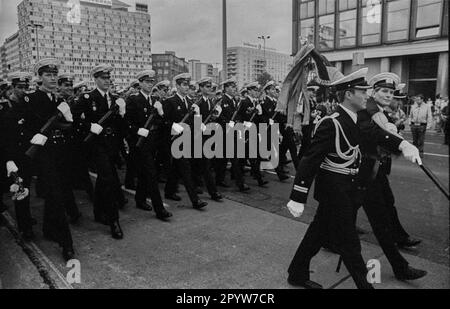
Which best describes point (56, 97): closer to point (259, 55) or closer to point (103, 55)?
point (103, 55)

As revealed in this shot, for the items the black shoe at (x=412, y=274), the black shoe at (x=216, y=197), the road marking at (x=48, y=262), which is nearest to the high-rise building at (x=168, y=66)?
the black shoe at (x=216, y=197)

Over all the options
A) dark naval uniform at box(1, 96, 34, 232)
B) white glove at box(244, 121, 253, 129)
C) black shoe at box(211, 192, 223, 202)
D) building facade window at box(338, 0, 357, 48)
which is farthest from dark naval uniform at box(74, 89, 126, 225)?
building facade window at box(338, 0, 357, 48)

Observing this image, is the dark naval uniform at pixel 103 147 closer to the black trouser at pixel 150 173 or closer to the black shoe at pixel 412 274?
the black trouser at pixel 150 173

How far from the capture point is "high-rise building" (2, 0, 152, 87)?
4.66 metres

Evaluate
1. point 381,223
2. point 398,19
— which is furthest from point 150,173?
point 398,19

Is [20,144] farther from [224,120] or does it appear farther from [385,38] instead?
[385,38]

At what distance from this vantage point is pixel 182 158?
5.83 m

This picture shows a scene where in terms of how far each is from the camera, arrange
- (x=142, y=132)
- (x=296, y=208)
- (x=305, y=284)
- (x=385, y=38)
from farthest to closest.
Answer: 1. (x=385, y=38)
2. (x=142, y=132)
3. (x=305, y=284)
4. (x=296, y=208)

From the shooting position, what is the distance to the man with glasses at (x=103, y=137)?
471cm

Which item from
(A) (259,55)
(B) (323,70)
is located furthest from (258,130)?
(A) (259,55)

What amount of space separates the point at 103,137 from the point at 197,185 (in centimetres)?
285

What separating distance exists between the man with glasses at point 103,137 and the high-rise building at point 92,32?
50 cm
